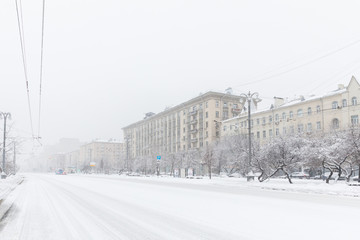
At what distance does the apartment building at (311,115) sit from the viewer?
2013 inches

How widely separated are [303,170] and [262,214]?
4913 centimetres

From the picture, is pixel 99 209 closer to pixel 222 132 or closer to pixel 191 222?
pixel 191 222

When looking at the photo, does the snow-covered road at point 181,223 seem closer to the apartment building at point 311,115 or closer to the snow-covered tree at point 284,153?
the snow-covered tree at point 284,153

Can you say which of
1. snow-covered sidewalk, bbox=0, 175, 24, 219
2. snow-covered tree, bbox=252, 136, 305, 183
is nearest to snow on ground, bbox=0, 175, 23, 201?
snow-covered sidewalk, bbox=0, 175, 24, 219

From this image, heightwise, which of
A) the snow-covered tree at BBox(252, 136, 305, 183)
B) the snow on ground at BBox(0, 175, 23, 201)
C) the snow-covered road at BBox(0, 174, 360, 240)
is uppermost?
the snow-covered tree at BBox(252, 136, 305, 183)

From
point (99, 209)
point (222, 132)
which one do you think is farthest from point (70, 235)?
point (222, 132)

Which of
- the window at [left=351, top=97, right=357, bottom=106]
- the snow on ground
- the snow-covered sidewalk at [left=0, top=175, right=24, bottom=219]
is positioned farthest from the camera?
the window at [left=351, top=97, right=357, bottom=106]

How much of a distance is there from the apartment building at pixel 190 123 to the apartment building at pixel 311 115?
8229mm

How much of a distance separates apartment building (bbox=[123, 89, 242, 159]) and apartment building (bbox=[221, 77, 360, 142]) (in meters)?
8.23

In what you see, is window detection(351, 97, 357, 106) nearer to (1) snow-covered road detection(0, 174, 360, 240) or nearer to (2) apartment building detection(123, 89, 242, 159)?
(2) apartment building detection(123, 89, 242, 159)

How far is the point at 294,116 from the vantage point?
61.9 metres

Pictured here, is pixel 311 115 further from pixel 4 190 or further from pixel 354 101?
pixel 4 190

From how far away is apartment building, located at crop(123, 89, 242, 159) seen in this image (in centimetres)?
8431

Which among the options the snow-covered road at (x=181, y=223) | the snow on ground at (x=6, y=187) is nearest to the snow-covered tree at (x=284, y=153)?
the snow-covered road at (x=181, y=223)
